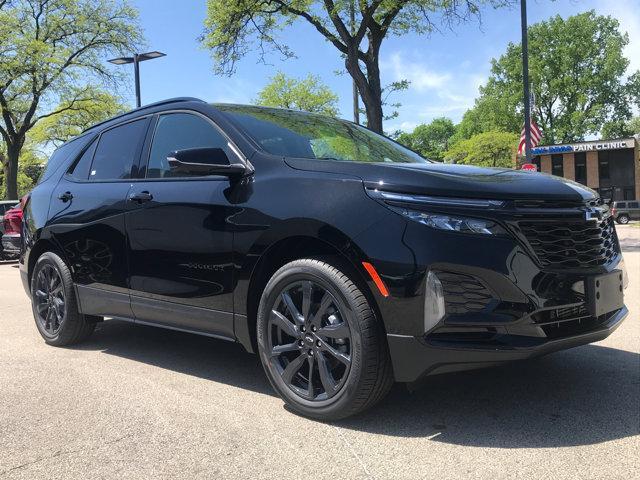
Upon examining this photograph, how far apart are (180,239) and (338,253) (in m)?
1.13

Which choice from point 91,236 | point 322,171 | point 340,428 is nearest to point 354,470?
point 340,428

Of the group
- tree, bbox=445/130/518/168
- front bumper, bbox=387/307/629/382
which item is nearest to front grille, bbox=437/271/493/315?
front bumper, bbox=387/307/629/382

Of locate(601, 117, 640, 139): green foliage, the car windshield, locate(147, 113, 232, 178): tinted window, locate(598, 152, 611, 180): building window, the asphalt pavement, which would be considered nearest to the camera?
the asphalt pavement

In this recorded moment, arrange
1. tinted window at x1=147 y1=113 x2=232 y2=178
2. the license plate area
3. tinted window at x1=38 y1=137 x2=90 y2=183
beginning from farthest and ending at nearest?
tinted window at x1=38 y1=137 x2=90 y2=183 < tinted window at x1=147 y1=113 x2=232 y2=178 < the license plate area

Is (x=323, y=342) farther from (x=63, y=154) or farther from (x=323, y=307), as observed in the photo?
(x=63, y=154)

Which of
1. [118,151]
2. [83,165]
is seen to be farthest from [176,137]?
[83,165]

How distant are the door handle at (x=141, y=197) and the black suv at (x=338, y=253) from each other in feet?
0.05

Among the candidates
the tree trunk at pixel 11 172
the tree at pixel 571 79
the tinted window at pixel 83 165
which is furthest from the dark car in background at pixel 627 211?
the tinted window at pixel 83 165

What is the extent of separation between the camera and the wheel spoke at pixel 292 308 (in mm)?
3178

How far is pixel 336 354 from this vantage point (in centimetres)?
302

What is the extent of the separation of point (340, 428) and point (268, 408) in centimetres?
51

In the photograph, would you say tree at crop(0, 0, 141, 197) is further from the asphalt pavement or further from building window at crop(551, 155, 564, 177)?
building window at crop(551, 155, 564, 177)

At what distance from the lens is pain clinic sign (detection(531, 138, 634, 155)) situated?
54.1 metres

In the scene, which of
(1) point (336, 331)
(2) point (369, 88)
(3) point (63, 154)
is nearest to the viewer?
(1) point (336, 331)
